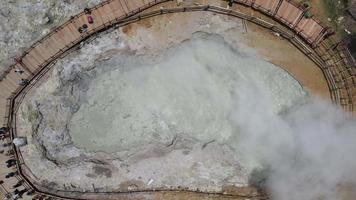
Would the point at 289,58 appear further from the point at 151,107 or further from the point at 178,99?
the point at 151,107

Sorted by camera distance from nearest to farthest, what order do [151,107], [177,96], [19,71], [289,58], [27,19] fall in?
[27,19], [289,58], [19,71], [177,96], [151,107]

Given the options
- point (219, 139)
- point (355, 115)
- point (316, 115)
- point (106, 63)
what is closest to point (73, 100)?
point (106, 63)

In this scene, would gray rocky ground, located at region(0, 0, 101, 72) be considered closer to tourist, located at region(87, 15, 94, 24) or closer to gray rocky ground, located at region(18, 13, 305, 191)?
tourist, located at region(87, 15, 94, 24)

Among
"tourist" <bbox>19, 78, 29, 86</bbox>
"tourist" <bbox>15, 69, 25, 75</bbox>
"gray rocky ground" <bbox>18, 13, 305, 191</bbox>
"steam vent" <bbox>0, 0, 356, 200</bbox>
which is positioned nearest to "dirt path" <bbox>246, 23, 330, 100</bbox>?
"steam vent" <bbox>0, 0, 356, 200</bbox>

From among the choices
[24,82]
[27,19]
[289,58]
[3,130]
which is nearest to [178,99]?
[289,58]

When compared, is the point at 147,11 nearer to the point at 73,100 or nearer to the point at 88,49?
the point at 88,49

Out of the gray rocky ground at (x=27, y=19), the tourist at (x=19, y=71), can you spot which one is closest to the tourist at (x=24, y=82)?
the tourist at (x=19, y=71)
